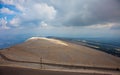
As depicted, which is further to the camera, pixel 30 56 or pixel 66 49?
pixel 66 49

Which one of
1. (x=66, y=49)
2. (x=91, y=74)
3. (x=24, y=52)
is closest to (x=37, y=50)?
(x=24, y=52)

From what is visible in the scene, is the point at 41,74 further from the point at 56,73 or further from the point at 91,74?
the point at 91,74

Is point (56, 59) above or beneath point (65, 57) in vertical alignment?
beneath

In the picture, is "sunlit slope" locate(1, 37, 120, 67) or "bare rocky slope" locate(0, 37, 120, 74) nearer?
→ "bare rocky slope" locate(0, 37, 120, 74)

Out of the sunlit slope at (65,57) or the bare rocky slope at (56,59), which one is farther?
the sunlit slope at (65,57)

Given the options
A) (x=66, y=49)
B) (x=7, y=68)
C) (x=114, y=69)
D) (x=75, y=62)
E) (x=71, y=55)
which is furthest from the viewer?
(x=66, y=49)

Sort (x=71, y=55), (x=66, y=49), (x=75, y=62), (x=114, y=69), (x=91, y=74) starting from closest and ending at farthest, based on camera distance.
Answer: (x=91, y=74) < (x=114, y=69) < (x=75, y=62) < (x=71, y=55) < (x=66, y=49)

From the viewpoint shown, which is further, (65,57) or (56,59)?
(65,57)

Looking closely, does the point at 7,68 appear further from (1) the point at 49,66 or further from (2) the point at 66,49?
(2) the point at 66,49

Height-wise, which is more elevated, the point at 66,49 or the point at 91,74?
the point at 66,49

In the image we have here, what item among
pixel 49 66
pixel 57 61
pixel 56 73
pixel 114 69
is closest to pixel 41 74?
pixel 56 73
